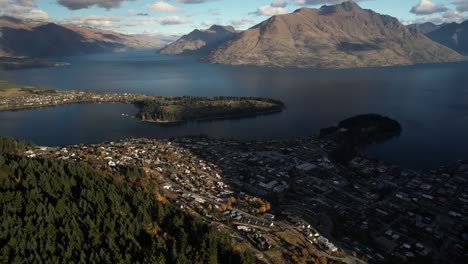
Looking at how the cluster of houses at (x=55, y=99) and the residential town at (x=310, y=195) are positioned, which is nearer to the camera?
the residential town at (x=310, y=195)

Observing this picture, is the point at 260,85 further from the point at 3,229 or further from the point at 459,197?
the point at 3,229

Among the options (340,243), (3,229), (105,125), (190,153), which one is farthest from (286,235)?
(105,125)

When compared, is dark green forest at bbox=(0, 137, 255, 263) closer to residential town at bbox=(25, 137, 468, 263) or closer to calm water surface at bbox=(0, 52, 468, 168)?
residential town at bbox=(25, 137, 468, 263)

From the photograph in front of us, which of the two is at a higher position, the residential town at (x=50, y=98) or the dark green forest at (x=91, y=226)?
the residential town at (x=50, y=98)

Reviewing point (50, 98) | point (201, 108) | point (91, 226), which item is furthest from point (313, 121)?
point (50, 98)

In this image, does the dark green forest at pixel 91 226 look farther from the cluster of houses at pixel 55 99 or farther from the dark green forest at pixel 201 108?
the cluster of houses at pixel 55 99

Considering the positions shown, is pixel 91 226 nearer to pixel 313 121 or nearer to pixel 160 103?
pixel 313 121

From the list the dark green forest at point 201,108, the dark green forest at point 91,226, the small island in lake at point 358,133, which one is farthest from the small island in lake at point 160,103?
the dark green forest at point 91,226
